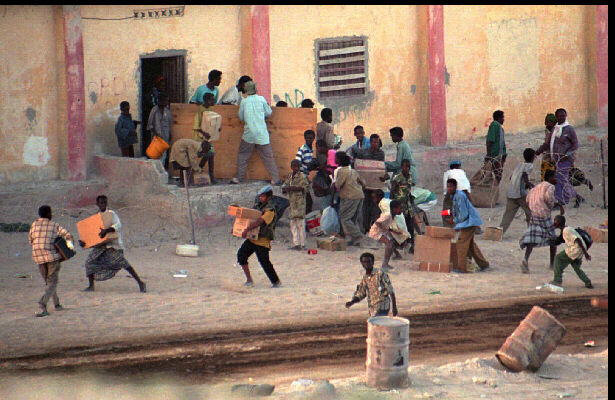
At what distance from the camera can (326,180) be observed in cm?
1609

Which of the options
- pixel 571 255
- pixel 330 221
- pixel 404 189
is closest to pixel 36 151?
pixel 330 221

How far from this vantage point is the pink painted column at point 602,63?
22.0 m

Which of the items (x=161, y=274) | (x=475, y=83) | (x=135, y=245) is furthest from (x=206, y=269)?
(x=475, y=83)

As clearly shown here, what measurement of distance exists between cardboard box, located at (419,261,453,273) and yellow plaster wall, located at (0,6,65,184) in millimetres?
6911

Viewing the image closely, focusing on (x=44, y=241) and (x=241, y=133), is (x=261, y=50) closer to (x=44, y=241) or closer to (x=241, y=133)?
(x=241, y=133)

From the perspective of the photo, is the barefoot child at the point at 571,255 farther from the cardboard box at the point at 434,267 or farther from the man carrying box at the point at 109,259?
the man carrying box at the point at 109,259

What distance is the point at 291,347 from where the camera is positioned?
34.8 ft

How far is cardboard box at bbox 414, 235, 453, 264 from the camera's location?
1420 cm

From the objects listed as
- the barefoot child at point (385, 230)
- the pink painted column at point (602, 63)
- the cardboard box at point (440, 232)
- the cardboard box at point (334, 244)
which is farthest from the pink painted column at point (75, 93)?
the pink painted column at point (602, 63)

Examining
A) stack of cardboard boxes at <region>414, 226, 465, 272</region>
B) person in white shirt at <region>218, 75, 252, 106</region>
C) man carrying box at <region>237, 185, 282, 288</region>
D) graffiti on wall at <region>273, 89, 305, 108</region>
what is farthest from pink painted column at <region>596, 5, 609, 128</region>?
man carrying box at <region>237, 185, 282, 288</region>

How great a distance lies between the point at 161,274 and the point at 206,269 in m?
0.72

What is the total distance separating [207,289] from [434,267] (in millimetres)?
3311

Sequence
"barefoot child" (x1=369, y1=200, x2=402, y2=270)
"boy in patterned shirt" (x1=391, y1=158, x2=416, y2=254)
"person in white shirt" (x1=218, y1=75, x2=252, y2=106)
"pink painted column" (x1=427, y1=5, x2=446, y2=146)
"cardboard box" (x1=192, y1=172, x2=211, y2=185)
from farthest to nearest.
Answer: "pink painted column" (x1=427, y1=5, x2=446, y2=146), "person in white shirt" (x1=218, y1=75, x2=252, y2=106), "cardboard box" (x1=192, y1=172, x2=211, y2=185), "boy in patterned shirt" (x1=391, y1=158, x2=416, y2=254), "barefoot child" (x1=369, y1=200, x2=402, y2=270)

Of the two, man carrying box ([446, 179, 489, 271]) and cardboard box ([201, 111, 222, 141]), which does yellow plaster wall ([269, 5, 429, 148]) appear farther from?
man carrying box ([446, 179, 489, 271])
